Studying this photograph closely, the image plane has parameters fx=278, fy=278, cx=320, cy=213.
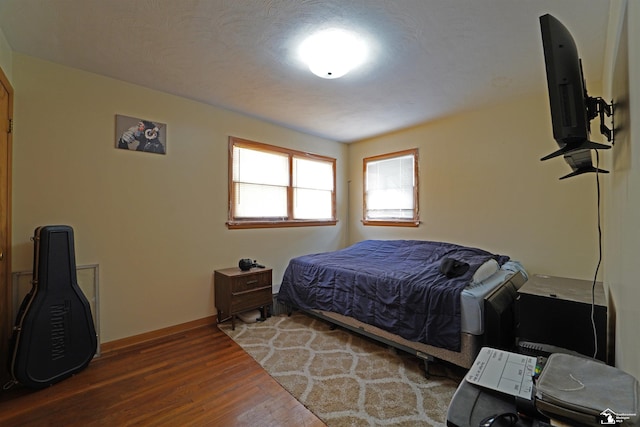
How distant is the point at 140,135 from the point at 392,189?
3.41m

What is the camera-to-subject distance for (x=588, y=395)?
675 millimetres

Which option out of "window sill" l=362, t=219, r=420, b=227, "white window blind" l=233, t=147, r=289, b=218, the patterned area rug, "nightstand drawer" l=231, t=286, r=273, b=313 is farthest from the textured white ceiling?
the patterned area rug

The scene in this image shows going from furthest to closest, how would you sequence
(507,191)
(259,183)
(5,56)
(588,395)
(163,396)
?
(259,183) < (507,191) < (5,56) < (163,396) < (588,395)

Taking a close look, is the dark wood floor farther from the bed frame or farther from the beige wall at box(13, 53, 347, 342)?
the bed frame

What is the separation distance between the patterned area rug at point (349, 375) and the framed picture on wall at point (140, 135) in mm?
2099

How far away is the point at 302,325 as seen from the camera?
3.14 meters

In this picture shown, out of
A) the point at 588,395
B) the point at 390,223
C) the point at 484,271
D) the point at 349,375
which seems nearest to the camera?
the point at 588,395

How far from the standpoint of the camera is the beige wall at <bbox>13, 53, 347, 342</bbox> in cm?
229

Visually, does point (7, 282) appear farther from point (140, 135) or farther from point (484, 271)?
point (484, 271)

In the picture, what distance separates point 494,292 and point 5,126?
391 centimetres

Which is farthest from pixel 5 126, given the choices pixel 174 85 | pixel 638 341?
pixel 638 341

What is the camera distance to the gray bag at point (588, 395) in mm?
615

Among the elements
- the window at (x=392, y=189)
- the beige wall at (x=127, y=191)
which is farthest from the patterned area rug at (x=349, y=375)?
the window at (x=392, y=189)

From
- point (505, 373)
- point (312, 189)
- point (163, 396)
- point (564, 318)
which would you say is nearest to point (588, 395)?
point (505, 373)
